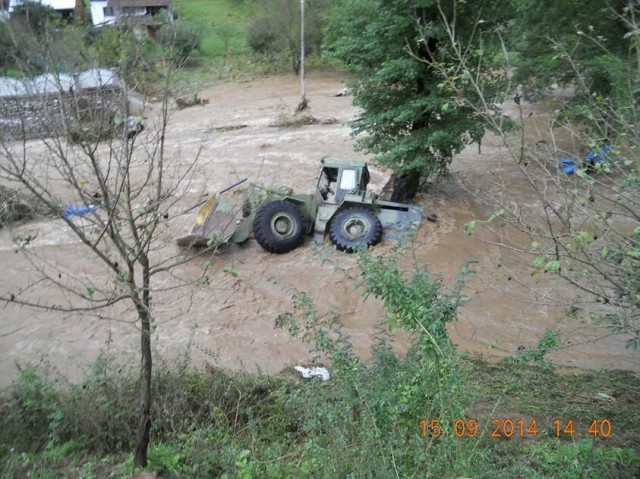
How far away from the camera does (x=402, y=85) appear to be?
10867 mm

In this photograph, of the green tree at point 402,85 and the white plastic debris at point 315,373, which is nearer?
the white plastic debris at point 315,373

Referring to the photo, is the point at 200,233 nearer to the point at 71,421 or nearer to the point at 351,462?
the point at 71,421

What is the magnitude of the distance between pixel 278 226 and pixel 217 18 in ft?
110

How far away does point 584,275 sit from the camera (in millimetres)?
3807

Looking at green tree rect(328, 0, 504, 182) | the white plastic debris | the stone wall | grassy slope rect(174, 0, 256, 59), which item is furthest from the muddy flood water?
grassy slope rect(174, 0, 256, 59)

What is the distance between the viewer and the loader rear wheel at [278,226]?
10.1 metres

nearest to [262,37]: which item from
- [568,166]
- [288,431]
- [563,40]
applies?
[563,40]

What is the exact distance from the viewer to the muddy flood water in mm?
7453

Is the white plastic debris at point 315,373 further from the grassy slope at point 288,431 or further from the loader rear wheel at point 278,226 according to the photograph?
the loader rear wheel at point 278,226

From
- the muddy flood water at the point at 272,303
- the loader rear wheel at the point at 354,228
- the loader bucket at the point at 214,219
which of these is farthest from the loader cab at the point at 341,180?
the loader bucket at the point at 214,219

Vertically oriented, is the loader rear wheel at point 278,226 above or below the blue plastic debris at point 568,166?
below

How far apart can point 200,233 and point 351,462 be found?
260 inches

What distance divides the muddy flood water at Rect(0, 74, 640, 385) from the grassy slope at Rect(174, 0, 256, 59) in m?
21.6

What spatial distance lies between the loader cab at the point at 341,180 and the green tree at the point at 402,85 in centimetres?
72
